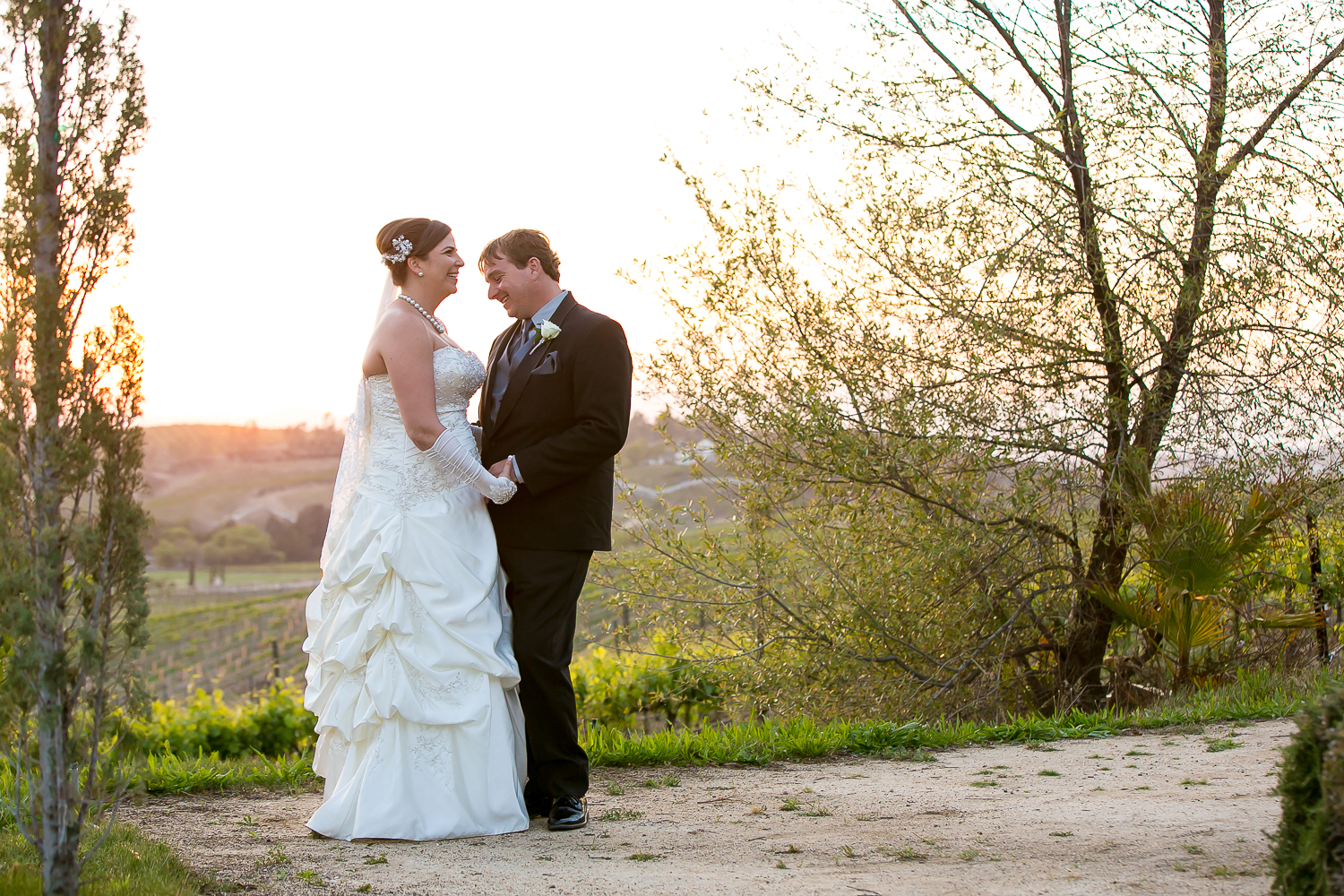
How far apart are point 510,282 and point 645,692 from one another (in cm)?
542

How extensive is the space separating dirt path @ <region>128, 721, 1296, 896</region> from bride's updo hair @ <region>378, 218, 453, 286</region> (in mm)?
2345

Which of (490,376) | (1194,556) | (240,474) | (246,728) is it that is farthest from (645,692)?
(240,474)

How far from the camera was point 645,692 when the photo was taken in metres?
9.12

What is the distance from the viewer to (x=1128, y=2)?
768 cm

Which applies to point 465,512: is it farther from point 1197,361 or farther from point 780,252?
point 1197,361

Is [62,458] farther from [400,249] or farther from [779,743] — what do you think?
[779,743]

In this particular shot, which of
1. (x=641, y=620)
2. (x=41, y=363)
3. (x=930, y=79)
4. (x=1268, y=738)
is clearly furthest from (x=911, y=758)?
Answer: (x=930, y=79)

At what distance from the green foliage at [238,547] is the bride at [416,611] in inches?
5340

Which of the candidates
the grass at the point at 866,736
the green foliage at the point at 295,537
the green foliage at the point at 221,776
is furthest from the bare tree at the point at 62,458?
the green foliage at the point at 295,537

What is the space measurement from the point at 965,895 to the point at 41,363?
115 inches

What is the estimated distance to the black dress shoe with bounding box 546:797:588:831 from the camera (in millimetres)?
4113

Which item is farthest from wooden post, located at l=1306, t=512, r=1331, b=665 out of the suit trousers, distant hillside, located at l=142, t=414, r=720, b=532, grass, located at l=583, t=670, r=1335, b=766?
distant hillside, located at l=142, t=414, r=720, b=532

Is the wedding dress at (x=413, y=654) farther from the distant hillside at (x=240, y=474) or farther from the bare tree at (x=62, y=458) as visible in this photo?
the distant hillside at (x=240, y=474)

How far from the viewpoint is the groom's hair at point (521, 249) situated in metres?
4.50
